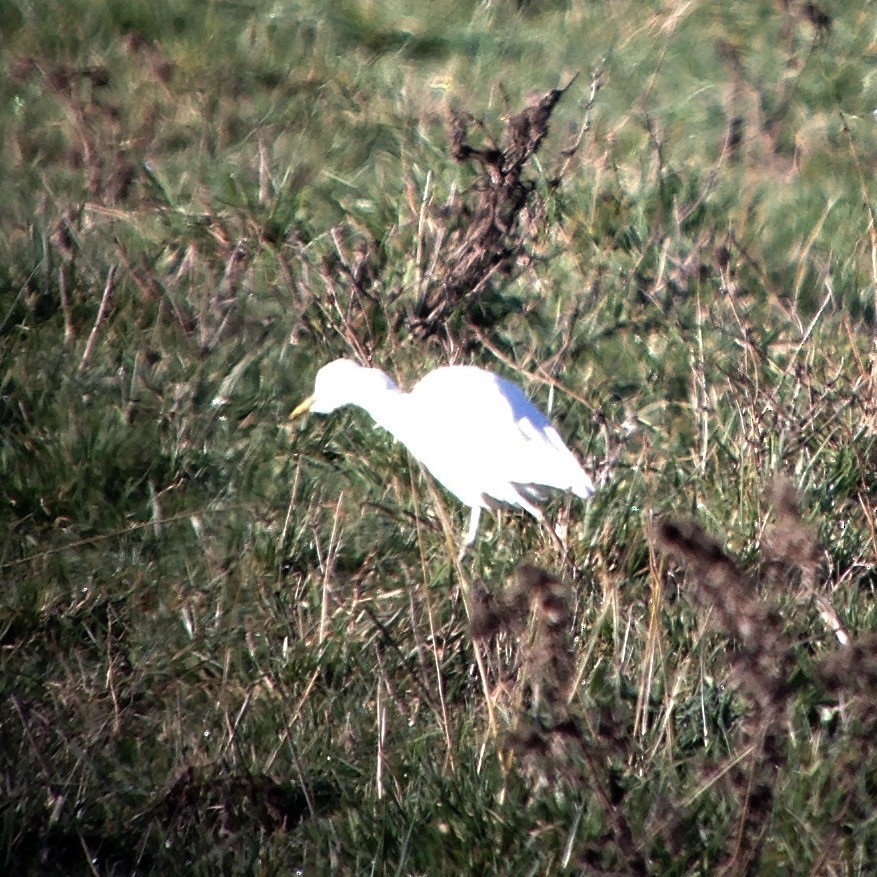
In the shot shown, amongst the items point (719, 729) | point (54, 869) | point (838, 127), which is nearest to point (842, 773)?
point (719, 729)

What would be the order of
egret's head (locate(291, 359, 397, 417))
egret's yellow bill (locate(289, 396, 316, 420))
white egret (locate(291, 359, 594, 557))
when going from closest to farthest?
1. white egret (locate(291, 359, 594, 557))
2. egret's head (locate(291, 359, 397, 417))
3. egret's yellow bill (locate(289, 396, 316, 420))

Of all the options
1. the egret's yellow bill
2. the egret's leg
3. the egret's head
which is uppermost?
the egret's head

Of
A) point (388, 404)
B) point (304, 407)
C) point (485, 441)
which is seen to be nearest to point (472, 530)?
point (485, 441)

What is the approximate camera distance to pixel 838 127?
5980 millimetres

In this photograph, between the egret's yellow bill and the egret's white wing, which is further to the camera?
the egret's yellow bill

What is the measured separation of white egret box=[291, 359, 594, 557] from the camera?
12.0 feet

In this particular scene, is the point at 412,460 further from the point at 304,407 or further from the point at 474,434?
the point at 474,434

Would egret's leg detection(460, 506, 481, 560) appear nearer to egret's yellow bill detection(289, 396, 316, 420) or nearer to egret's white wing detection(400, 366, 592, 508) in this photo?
egret's white wing detection(400, 366, 592, 508)

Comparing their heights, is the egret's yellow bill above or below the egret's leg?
below

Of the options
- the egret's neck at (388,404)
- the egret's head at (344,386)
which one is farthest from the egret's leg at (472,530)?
the egret's head at (344,386)

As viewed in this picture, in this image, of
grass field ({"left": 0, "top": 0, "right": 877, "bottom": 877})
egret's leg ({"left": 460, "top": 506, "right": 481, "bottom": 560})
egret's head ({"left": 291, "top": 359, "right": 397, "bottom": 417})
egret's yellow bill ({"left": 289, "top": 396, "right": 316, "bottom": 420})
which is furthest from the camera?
egret's yellow bill ({"left": 289, "top": 396, "right": 316, "bottom": 420})

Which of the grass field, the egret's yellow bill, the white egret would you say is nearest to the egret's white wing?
the white egret

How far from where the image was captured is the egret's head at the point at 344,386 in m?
3.92

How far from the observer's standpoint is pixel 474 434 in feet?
12.3
